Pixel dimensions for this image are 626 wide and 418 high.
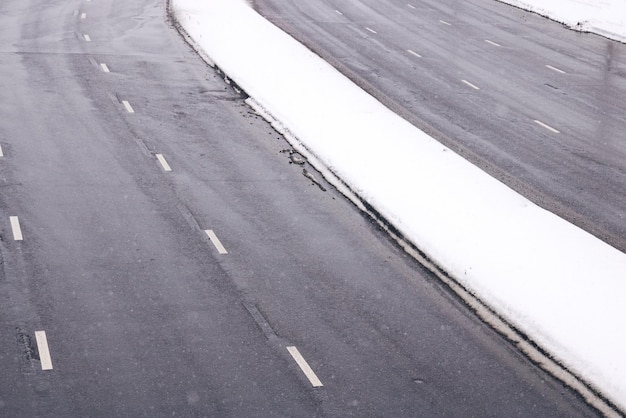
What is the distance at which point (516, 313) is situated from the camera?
12.8m

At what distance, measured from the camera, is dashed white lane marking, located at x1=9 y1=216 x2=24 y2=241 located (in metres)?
14.4

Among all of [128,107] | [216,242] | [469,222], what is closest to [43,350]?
[216,242]

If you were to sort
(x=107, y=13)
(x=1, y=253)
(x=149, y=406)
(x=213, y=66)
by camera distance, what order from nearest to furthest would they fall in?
(x=149, y=406) < (x=1, y=253) < (x=213, y=66) < (x=107, y=13)

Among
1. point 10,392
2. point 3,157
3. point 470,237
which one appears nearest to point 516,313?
point 470,237

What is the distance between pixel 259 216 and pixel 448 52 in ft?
54.9

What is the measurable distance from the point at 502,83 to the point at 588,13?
13403 millimetres

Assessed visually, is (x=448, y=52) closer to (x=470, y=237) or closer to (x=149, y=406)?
(x=470, y=237)

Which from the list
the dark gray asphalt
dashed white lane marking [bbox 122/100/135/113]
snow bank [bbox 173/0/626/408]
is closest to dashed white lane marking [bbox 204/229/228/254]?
snow bank [bbox 173/0/626/408]

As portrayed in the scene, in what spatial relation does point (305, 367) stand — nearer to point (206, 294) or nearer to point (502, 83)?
point (206, 294)

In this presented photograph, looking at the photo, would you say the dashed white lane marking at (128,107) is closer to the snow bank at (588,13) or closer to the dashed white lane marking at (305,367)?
the dashed white lane marking at (305,367)

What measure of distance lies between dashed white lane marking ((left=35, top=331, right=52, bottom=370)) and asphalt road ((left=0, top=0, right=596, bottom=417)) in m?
0.03

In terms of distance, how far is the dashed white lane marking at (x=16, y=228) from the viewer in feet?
47.3

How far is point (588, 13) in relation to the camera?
127 ft

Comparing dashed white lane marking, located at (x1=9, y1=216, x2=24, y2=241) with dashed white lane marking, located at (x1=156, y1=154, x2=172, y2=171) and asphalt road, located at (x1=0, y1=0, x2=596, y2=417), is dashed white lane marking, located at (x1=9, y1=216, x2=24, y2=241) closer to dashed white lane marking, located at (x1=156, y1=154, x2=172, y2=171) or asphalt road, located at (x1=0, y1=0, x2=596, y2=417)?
asphalt road, located at (x1=0, y1=0, x2=596, y2=417)
